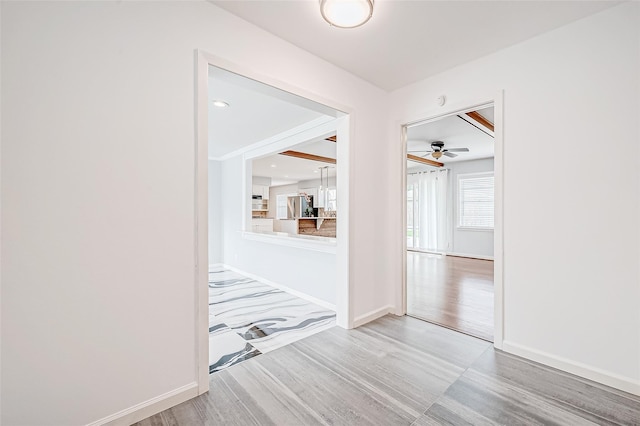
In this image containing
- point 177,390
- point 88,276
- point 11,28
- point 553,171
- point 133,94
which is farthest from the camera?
point 553,171

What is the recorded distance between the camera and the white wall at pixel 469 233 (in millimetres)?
7336

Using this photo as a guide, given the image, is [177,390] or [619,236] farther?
[619,236]

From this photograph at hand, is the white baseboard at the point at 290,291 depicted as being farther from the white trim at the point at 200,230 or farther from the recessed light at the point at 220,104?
the recessed light at the point at 220,104

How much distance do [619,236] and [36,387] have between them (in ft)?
11.4

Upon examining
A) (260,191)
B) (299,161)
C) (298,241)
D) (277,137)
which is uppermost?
(299,161)

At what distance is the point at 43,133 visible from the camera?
137 cm

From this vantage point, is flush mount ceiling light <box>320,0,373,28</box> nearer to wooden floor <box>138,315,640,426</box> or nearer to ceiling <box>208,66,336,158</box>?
ceiling <box>208,66,336,158</box>

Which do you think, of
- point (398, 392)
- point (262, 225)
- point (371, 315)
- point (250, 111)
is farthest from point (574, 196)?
point (262, 225)

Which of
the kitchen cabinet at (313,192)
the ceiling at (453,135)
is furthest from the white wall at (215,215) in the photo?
the kitchen cabinet at (313,192)

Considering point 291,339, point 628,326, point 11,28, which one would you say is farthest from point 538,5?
point 291,339

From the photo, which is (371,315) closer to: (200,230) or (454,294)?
(454,294)

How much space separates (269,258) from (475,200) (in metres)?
5.82

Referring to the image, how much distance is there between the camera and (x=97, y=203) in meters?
1.51

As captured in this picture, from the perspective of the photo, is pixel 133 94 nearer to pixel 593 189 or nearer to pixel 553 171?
pixel 553 171
